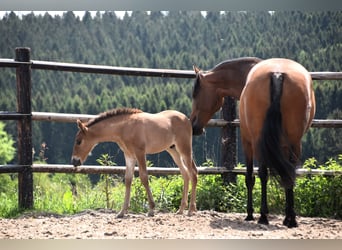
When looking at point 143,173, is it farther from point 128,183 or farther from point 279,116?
point 279,116

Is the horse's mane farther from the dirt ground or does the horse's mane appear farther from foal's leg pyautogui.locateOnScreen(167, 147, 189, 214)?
the dirt ground

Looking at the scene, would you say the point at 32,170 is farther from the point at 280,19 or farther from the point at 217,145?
the point at 280,19

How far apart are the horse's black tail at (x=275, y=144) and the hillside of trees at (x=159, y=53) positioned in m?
1.81

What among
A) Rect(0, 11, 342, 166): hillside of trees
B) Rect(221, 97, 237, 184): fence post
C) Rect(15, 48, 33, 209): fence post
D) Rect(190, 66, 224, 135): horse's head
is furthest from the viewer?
Rect(0, 11, 342, 166): hillside of trees

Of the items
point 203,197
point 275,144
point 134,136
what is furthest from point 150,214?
point 275,144

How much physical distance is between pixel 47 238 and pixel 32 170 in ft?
4.71

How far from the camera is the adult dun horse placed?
15.4 feet

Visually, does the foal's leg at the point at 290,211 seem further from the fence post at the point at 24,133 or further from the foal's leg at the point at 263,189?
the fence post at the point at 24,133

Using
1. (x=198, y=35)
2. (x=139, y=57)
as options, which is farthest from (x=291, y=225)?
(x=139, y=57)

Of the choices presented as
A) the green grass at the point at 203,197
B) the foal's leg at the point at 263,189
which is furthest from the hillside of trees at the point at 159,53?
the foal's leg at the point at 263,189

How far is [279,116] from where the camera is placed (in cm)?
469

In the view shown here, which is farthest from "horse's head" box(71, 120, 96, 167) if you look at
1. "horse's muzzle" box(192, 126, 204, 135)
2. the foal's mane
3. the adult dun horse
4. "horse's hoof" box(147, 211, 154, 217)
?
the adult dun horse

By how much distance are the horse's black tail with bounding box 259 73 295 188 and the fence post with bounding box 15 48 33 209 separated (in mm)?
2345

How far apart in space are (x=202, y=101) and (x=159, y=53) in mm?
7368
